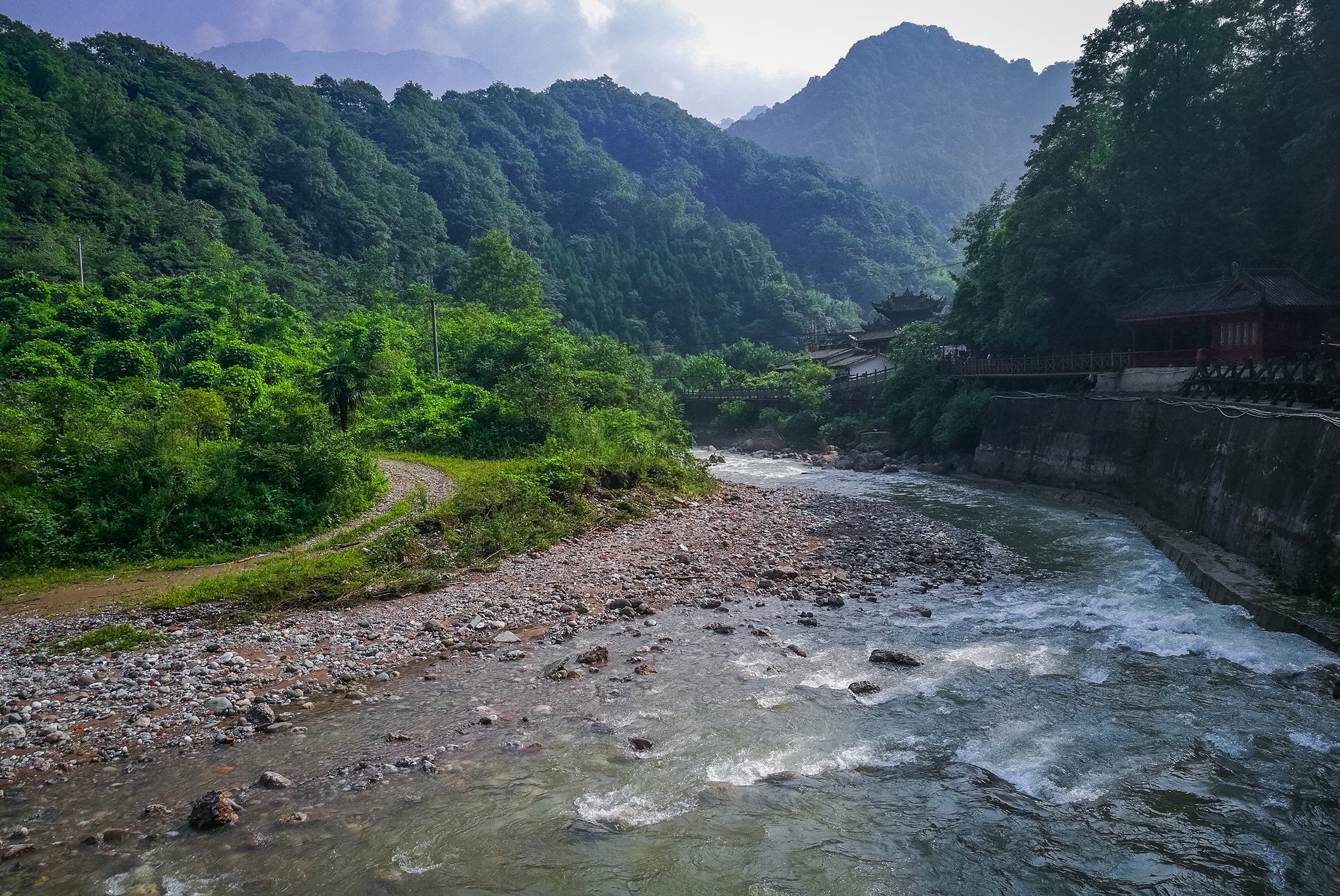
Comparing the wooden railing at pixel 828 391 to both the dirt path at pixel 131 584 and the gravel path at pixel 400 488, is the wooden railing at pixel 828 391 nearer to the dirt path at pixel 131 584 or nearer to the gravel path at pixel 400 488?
the gravel path at pixel 400 488

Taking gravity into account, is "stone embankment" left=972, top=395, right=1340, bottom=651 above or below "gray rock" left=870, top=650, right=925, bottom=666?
above

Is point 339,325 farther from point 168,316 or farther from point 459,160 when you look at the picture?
point 459,160

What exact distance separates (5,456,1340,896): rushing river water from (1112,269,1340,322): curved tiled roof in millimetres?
19963

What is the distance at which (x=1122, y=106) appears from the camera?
34250mm

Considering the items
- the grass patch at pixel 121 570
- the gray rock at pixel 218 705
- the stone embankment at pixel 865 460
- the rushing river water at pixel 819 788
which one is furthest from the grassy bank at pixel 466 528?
the stone embankment at pixel 865 460

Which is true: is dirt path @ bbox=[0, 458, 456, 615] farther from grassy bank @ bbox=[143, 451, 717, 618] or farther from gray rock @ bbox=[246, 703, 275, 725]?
gray rock @ bbox=[246, 703, 275, 725]

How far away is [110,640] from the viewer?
10.9 metres

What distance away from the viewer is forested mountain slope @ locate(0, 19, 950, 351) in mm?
50219

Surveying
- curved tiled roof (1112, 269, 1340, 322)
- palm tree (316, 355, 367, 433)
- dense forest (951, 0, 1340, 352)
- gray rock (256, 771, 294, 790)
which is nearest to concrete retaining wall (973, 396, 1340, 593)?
curved tiled roof (1112, 269, 1340, 322)

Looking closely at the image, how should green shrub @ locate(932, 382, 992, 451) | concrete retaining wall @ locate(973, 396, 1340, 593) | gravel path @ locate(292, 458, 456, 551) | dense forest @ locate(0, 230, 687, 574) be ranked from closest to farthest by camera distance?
concrete retaining wall @ locate(973, 396, 1340, 593) → dense forest @ locate(0, 230, 687, 574) → gravel path @ locate(292, 458, 456, 551) → green shrub @ locate(932, 382, 992, 451)

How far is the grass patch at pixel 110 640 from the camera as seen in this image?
10664 mm

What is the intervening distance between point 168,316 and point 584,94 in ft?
474

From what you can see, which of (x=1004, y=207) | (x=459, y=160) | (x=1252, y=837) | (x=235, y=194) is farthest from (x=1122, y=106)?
(x=459, y=160)

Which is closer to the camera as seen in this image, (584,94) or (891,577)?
(891,577)
